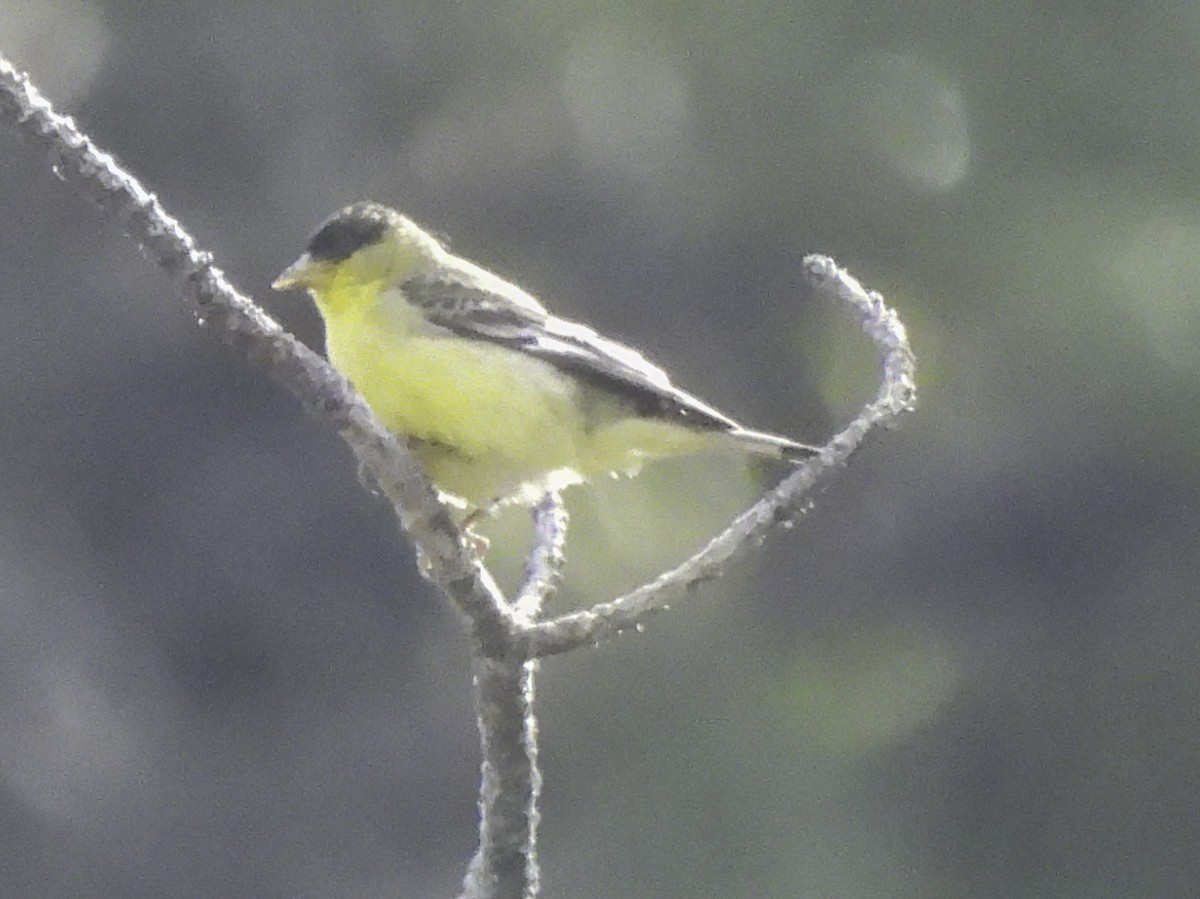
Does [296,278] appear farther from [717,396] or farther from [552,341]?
[717,396]

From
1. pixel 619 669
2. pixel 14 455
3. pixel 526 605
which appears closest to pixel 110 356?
pixel 14 455

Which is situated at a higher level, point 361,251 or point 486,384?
point 361,251

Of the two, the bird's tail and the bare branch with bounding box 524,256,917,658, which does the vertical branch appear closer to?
the bare branch with bounding box 524,256,917,658

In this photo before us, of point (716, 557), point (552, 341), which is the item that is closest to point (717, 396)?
point (552, 341)

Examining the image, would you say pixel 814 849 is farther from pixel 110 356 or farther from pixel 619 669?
pixel 110 356

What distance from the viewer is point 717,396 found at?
209 inches

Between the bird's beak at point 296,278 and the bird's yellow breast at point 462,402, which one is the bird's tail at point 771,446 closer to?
the bird's yellow breast at point 462,402

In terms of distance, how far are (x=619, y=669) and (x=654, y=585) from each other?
3.44 m

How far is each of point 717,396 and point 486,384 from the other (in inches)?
110

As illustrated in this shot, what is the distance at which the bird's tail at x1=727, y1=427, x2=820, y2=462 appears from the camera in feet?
7.76

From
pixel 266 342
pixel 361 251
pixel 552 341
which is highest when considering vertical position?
pixel 361 251

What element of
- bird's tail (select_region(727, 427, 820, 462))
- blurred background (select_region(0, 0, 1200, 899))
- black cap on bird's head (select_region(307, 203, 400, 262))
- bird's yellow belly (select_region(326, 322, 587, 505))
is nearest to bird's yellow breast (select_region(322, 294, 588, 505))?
bird's yellow belly (select_region(326, 322, 587, 505))

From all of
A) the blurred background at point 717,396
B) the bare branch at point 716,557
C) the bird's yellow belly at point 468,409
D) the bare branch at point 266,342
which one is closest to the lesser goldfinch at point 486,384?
the bird's yellow belly at point 468,409

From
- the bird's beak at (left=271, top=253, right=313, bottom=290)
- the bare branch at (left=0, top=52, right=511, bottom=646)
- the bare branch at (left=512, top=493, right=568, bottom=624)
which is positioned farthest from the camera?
the bird's beak at (left=271, top=253, right=313, bottom=290)
